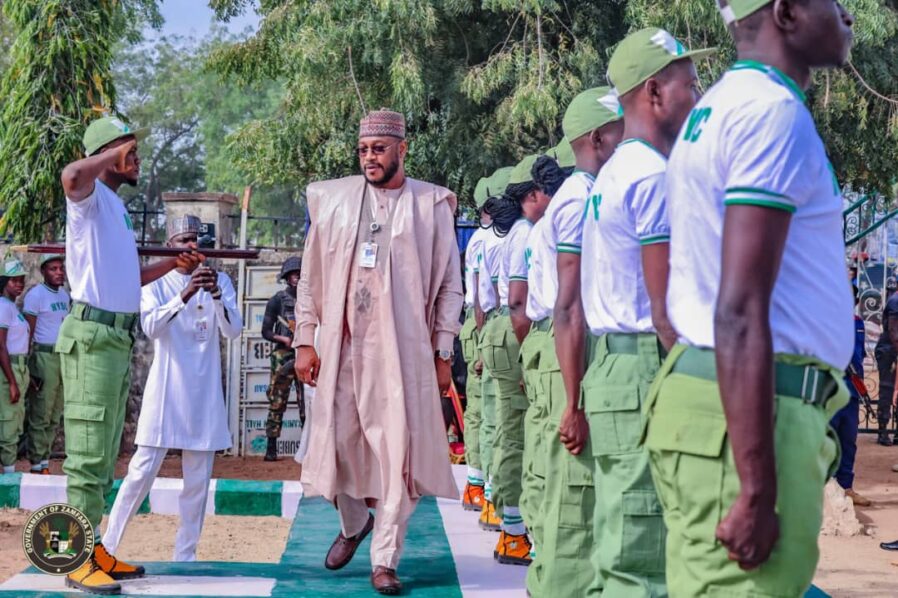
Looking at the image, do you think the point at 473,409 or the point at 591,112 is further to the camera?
the point at 473,409

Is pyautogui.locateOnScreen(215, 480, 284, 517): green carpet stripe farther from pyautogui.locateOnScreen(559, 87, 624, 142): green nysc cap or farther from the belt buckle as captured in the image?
the belt buckle

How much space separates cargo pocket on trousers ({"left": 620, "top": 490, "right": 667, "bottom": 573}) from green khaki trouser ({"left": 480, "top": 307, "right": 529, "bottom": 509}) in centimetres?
357

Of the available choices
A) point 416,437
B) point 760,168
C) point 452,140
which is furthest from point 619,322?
point 452,140

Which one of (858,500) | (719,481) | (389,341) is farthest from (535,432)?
(858,500)

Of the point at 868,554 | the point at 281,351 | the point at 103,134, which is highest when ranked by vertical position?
the point at 103,134

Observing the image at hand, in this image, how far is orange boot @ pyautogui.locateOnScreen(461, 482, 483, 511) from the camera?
904cm

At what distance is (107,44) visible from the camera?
13.6 meters

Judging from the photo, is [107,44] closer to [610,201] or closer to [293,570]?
[293,570]

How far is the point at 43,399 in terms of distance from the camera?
489 inches

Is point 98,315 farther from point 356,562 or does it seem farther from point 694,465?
point 694,465

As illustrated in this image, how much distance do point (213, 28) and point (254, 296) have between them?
3964 cm

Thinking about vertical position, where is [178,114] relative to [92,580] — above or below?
above

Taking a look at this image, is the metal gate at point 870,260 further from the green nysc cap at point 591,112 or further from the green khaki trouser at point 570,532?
the green khaki trouser at point 570,532

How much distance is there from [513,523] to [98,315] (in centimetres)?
263
